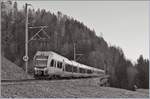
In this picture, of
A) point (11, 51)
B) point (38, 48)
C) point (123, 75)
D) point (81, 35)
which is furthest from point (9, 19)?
point (123, 75)

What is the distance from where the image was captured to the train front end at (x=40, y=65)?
2425 centimetres

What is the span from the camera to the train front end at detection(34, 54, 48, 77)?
24250mm

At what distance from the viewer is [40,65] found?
24703 millimetres

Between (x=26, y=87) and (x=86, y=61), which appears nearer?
(x=26, y=87)

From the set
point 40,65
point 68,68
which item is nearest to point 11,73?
point 40,65

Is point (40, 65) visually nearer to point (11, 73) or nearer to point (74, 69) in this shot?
point (11, 73)

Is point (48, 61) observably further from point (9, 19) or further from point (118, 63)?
point (118, 63)

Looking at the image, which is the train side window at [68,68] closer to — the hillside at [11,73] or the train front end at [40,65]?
the hillside at [11,73]

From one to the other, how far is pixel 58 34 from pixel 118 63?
48783mm

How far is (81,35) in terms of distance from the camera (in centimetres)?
7056

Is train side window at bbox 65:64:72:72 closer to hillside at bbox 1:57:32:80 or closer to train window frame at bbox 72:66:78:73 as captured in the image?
train window frame at bbox 72:66:78:73

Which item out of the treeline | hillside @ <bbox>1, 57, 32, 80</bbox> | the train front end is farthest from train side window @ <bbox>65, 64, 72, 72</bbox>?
the treeline

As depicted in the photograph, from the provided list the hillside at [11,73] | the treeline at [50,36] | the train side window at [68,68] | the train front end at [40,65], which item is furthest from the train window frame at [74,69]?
the train front end at [40,65]

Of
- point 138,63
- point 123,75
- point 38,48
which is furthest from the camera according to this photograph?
point 138,63
